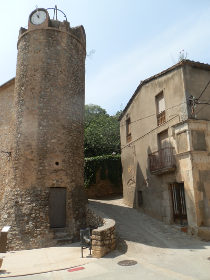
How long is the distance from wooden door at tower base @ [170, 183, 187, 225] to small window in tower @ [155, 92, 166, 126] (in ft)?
11.3

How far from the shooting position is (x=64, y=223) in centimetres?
1140

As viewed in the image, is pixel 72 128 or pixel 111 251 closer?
pixel 111 251

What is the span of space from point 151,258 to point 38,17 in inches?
506

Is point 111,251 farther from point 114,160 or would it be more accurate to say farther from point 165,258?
point 114,160

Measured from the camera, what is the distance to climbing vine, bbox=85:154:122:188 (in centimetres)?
2052

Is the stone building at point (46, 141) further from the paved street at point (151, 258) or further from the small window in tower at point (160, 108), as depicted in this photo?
the small window in tower at point (160, 108)

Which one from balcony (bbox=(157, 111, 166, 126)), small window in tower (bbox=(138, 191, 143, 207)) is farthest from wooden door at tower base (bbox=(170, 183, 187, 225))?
balcony (bbox=(157, 111, 166, 126))

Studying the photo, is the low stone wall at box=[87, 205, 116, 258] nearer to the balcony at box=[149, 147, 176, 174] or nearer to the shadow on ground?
the shadow on ground

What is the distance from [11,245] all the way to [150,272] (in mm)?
6566

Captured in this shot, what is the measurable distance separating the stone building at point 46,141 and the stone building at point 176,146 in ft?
12.9

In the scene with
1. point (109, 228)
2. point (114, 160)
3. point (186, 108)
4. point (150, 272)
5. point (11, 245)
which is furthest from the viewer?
point (114, 160)

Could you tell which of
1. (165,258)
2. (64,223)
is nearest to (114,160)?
(64,223)

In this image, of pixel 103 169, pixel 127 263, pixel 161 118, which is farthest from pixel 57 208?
pixel 103 169

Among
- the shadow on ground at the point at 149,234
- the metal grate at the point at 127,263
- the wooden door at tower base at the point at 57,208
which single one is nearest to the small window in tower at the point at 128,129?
the shadow on ground at the point at 149,234
